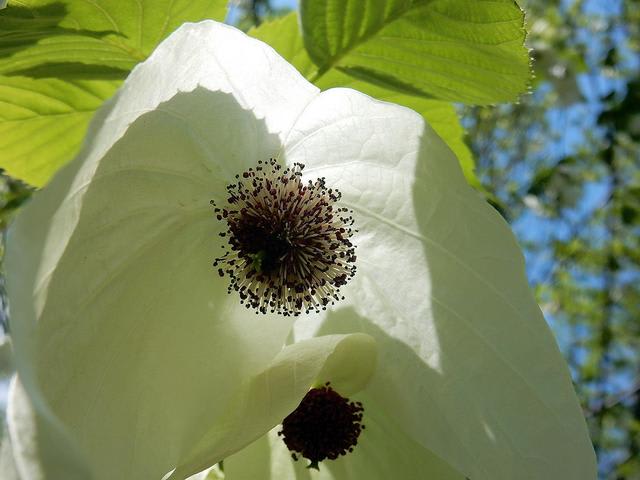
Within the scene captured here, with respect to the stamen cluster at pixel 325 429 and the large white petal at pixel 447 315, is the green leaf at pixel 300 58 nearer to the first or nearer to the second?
the large white petal at pixel 447 315

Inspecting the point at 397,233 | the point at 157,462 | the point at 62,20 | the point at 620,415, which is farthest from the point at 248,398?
the point at 620,415

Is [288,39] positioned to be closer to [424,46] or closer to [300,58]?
[300,58]

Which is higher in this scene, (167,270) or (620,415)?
(167,270)

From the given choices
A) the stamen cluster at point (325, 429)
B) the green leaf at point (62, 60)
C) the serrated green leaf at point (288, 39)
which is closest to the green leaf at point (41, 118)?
the green leaf at point (62, 60)

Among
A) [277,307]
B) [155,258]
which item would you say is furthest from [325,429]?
[155,258]

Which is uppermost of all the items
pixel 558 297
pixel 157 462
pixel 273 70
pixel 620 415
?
pixel 273 70

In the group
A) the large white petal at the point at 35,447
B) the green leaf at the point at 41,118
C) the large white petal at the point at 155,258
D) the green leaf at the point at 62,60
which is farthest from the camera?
the green leaf at the point at 41,118

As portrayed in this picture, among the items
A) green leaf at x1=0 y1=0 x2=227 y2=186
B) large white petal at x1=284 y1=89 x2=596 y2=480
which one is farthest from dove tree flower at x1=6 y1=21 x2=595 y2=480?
green leaf at x1=0 y1=0 x2=227 y2=186

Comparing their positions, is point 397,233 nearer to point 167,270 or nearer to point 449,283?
point 449,283
